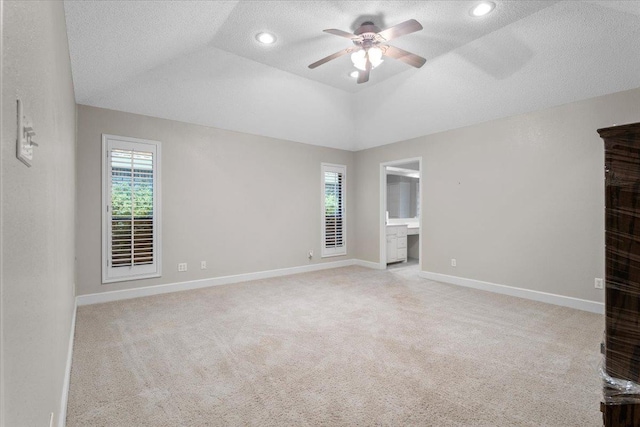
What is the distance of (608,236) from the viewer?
2.72 ft

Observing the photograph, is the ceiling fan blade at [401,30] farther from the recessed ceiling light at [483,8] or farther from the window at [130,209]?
the window at [130,209]

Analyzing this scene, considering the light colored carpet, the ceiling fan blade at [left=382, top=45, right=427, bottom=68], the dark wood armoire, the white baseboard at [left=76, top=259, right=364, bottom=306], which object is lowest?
the light colored carpet

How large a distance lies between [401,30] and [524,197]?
2.92m

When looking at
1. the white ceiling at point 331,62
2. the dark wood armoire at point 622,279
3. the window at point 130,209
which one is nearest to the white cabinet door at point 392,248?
the white ceiling at point 331,62

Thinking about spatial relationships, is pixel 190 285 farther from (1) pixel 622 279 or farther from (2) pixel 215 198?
(1) pixel 622 279

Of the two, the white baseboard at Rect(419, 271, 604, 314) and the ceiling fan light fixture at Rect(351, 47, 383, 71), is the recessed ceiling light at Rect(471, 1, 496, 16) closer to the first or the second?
the ceiling fan light fixture at Rect(351, 47, 383, 71)

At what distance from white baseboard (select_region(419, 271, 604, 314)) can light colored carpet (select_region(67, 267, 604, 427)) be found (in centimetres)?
18

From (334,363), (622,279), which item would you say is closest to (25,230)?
(622,279)

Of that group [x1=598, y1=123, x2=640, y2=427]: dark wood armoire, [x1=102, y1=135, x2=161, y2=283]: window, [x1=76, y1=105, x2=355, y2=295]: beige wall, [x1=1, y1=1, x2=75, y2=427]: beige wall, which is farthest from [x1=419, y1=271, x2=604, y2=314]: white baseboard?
[x1=1, y1=1, x2=75, y2=427]: beige wall

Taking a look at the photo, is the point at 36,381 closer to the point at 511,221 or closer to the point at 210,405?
the point at 210,405

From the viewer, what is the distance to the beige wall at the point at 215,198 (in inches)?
159

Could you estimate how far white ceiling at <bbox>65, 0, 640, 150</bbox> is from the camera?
9.02ft

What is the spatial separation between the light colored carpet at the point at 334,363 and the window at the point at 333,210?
2374 millimetres

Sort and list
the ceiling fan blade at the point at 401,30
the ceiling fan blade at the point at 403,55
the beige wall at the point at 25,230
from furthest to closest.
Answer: the ceiling fan blade at the point at 403,55 → the ceiling fan blade at the point at 401,30 → the beige wall at the point at 25,230
